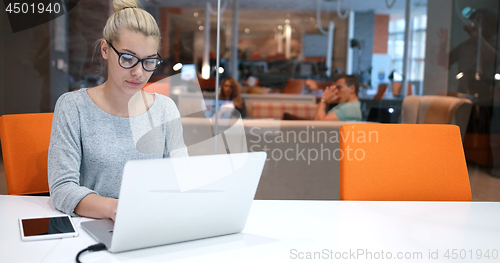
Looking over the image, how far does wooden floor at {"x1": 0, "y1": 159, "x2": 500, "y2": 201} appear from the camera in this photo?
12.0 feet

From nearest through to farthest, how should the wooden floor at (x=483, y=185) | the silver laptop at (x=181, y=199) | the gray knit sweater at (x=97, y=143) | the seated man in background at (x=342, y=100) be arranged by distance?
the silver laptop at (x=181, y=199) < the gray knit sweater at (x=97, y=143) < the wooden floor at (x=483, y=185) < the seated man in background at (x=342, y=100)

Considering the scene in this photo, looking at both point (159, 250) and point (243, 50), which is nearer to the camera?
point (159, 250)

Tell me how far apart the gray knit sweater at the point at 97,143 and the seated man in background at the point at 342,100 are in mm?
2497

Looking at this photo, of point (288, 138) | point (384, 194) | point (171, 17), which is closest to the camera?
point (384, 194)

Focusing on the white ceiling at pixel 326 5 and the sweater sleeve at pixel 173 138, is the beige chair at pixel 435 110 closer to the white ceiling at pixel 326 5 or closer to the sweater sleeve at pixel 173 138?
the white ceiling at pixel 326 5

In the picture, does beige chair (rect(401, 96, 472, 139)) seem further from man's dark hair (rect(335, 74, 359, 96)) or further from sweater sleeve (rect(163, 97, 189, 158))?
sweater sleeve (rect(163, 97, 189, 158))

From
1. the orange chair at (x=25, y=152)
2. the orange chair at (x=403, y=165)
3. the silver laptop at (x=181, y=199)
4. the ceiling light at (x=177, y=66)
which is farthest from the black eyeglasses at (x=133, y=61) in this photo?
the ceiling light at (x=177, y=66)

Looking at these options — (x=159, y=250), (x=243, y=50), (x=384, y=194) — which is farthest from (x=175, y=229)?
(x=243, y=50)

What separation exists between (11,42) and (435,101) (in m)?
3.56

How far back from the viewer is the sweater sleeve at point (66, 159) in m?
1.13

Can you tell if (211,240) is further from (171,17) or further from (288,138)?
(171,17)

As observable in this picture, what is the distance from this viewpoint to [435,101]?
3820 mm

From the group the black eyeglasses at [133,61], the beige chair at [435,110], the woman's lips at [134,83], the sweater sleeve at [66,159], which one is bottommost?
the beige chair at [435,110]

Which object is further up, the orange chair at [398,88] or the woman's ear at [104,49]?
the woman's ear at [104,49]
